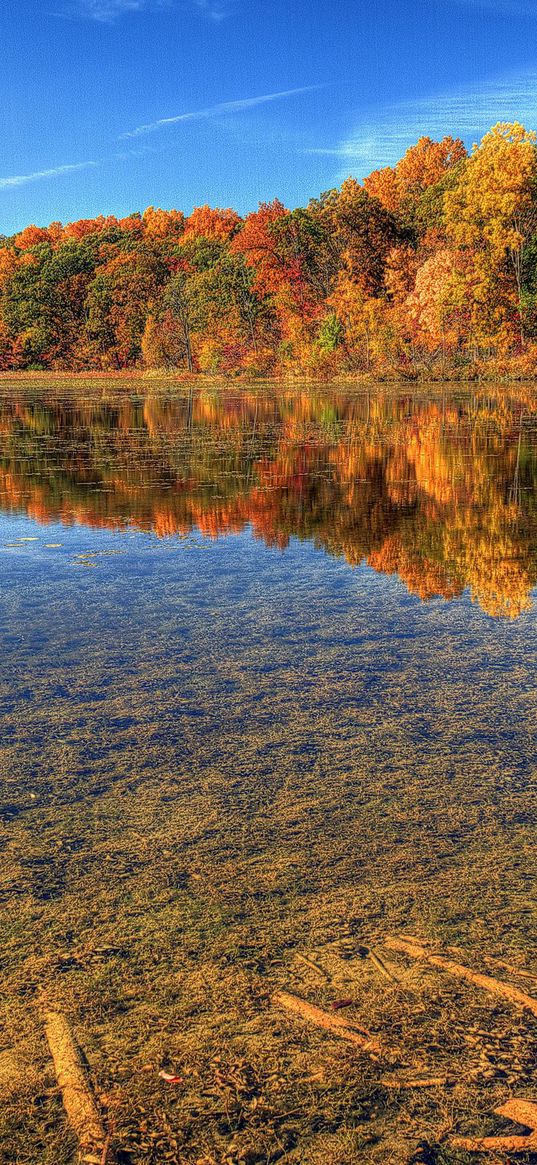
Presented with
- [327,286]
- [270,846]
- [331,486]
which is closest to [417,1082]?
[270,846]

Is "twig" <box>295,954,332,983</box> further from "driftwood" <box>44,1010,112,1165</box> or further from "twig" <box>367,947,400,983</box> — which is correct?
"driftwood" <box>44,1010,112,1165</box>

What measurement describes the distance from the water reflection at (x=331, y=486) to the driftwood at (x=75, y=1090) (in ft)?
14.3

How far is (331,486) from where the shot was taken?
11.8 meters

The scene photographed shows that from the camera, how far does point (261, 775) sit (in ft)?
11.6

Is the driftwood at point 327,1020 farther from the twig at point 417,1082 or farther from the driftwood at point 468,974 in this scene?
the driftwood at point 468,974

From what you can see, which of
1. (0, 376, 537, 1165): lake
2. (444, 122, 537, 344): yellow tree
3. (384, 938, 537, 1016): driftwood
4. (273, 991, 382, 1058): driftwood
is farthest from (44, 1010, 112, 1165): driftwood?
(444, 122, 537, 344): yellow tree

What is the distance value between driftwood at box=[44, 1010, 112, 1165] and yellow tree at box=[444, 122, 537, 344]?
158 ft

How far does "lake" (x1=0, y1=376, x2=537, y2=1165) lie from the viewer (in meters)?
1.97

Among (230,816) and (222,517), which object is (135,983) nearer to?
(230,816)

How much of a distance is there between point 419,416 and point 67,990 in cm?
2390

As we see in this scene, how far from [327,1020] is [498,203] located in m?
48.3

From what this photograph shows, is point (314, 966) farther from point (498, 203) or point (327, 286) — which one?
point (327, 286)

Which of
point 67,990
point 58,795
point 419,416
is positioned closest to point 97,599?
point 58,795

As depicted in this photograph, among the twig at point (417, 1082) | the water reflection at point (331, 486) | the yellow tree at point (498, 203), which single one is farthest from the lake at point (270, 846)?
the yellow tree at point (498, 203)
